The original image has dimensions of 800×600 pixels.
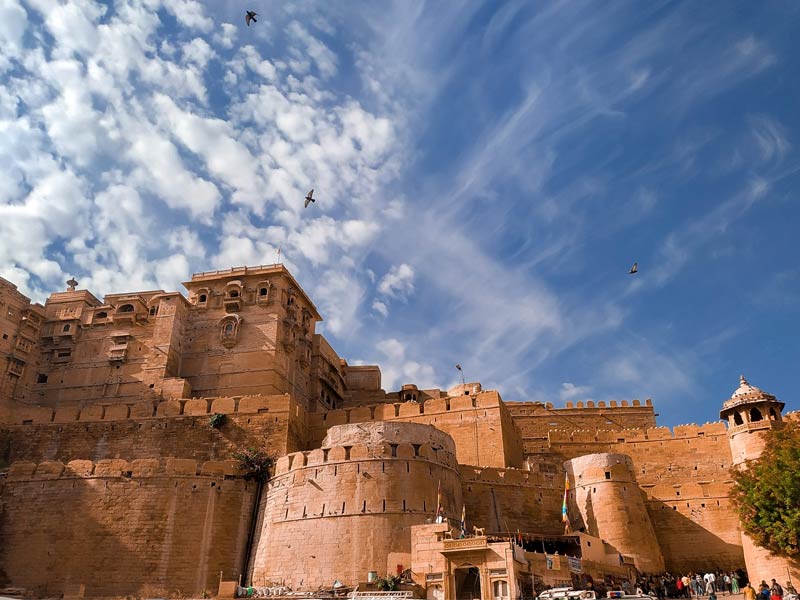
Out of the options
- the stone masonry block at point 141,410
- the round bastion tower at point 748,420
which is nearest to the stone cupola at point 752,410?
the round bastion tower at point 748,420

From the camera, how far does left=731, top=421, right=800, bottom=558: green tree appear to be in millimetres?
25641

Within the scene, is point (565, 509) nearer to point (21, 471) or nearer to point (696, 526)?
point (696, 526)

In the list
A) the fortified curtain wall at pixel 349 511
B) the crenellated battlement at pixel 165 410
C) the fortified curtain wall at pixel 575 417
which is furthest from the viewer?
the fortified curtain wall at pixel 575 417

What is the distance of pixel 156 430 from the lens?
128ft

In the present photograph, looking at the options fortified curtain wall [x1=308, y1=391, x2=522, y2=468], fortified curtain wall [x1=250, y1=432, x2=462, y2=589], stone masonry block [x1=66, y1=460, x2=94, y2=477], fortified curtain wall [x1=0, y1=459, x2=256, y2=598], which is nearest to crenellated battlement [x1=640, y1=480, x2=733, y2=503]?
fortified curtain wall [x1=308, y1=391, x2=522, y2=468]

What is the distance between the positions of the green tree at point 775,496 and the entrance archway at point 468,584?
10.7 m

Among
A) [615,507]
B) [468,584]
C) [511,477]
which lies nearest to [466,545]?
[468,584]

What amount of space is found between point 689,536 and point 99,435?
30.3 meters

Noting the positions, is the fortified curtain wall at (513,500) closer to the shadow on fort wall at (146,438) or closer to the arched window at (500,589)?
the arched window at (500,589)

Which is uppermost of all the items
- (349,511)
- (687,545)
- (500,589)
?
(349,511)

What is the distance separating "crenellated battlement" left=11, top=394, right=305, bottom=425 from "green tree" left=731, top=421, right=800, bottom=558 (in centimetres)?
2171

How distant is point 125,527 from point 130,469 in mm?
2577

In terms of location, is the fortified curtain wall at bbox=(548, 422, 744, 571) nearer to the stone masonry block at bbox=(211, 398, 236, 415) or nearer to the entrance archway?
the entrance archway

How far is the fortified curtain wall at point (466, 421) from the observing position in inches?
1497
